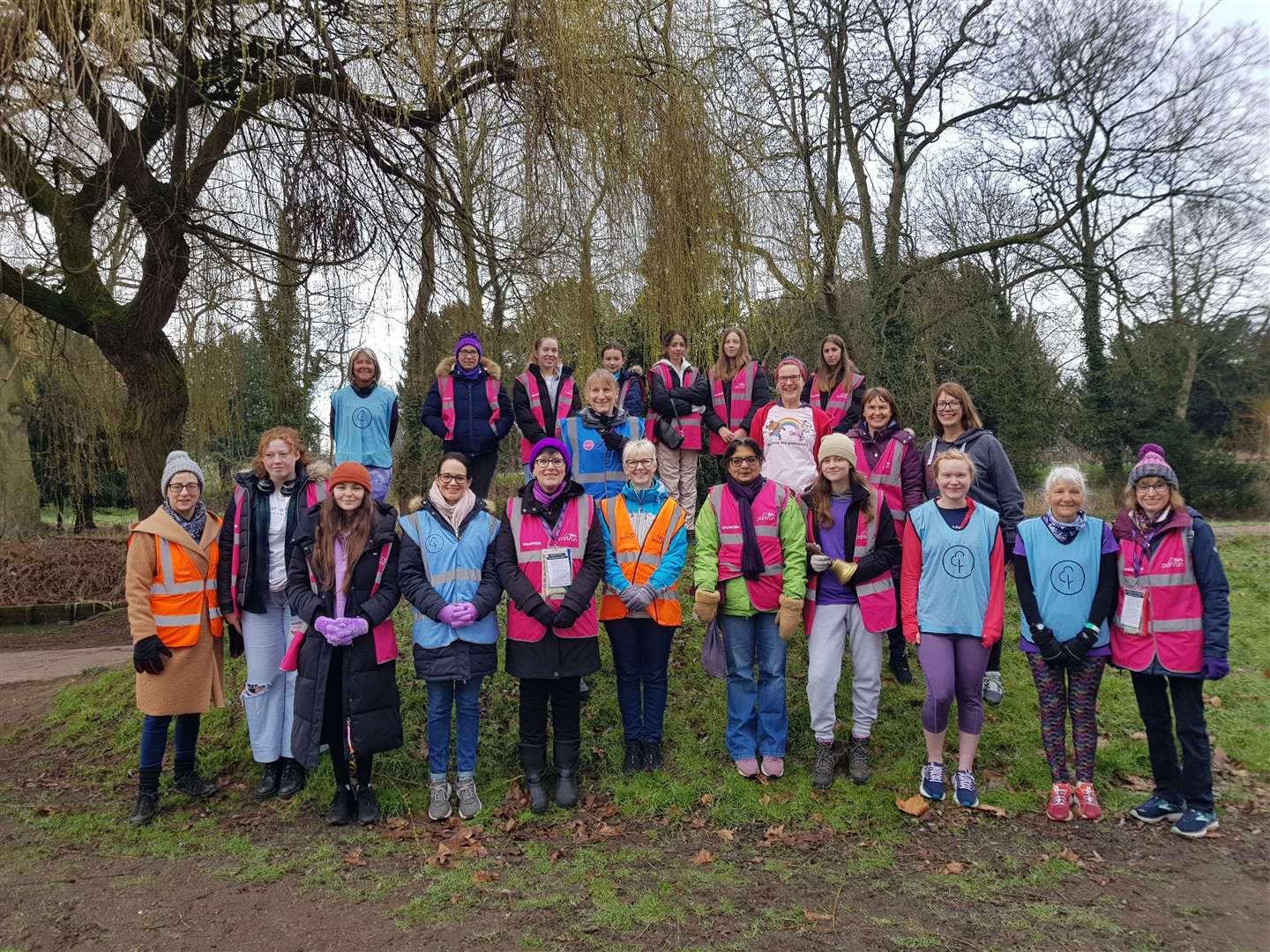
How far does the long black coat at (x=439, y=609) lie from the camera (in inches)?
164

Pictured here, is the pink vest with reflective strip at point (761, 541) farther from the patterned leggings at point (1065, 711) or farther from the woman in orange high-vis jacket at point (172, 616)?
the woman in orange high-vis jacket at point (172, 616)

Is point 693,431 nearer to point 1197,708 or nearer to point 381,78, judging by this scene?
point 381,78

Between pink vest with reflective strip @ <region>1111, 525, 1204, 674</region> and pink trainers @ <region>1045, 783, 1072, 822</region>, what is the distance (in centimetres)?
76

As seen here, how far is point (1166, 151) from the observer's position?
15.1 meters

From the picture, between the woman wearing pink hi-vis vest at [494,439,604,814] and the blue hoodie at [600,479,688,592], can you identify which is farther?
the blue hoodie at [600,479,688,592]

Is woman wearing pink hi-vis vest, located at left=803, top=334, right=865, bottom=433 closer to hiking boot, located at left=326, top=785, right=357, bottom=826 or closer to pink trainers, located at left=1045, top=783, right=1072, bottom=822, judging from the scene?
pink trainers, located at left=1045, top=783, right=1072, bottom=822

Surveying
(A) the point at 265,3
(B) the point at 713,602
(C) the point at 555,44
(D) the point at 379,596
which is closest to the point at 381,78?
(A) the point at 265,3

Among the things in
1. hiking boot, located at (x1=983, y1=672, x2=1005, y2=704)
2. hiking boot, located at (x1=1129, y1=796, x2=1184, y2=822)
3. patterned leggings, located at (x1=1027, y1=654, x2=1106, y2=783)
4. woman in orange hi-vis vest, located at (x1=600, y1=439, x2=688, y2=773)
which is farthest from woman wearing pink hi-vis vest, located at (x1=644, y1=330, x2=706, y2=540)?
hiking boot, located at (x1=1129, y1=796, x2=1184, y2=822)

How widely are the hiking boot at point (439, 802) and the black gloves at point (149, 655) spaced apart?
5.43 feet

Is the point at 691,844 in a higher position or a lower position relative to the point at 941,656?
lower

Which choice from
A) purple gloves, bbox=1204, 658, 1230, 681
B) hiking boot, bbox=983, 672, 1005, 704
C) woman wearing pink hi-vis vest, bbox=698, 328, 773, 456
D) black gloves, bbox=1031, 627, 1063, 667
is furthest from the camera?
woman wearing pink hi-vis vest, bbox=698, 328, 773, 456

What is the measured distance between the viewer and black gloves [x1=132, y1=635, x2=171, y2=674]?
4309mm

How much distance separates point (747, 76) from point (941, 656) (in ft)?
18.6

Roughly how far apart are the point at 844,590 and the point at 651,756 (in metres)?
1.56
